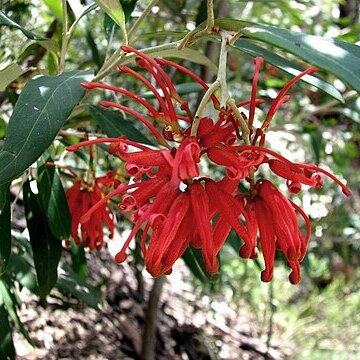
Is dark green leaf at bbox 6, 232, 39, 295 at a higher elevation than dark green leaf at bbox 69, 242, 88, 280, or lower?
lower

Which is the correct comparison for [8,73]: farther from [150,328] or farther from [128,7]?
[150,328]

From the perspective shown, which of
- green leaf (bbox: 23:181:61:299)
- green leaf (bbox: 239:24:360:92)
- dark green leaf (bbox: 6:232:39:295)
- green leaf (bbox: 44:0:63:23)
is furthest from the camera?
dark green leaf (bbox: 6:232:39:295)

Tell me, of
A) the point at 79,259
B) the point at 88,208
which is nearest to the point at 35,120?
the point at 88,208

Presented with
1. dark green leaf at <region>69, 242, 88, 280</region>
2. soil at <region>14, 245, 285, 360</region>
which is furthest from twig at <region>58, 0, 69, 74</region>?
soil at <region>14, 245, 285, 360</region>

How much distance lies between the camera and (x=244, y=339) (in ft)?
9.33

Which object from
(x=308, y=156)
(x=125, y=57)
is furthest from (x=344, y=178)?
(x=125, y=57)

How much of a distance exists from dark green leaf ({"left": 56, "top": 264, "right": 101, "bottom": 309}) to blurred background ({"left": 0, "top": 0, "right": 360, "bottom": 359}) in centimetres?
10

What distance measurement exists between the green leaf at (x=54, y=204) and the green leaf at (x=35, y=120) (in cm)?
32

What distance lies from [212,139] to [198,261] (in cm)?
41

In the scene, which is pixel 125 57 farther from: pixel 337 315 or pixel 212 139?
pixel 337 315

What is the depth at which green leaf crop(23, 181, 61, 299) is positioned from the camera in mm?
1188

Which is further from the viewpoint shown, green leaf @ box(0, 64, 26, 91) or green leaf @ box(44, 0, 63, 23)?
green leaf @ box(44, 0, 63, 23)

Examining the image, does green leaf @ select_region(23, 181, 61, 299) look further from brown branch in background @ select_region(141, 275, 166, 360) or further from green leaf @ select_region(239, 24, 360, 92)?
brown branch in background @ select_region(141, 275, 166, 360)

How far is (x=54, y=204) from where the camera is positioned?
1.09 meters
